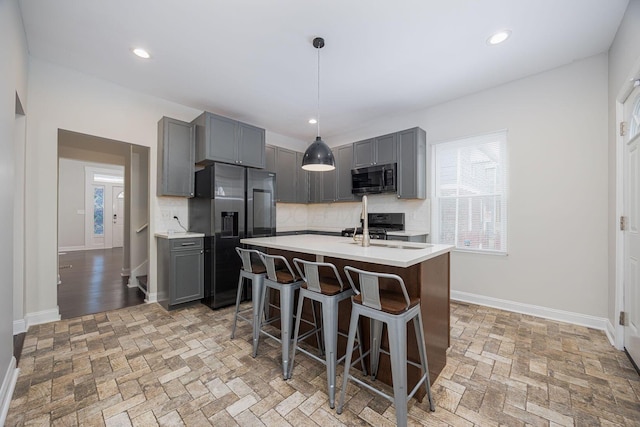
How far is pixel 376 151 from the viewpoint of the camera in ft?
14.2

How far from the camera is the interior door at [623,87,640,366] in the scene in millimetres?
2020

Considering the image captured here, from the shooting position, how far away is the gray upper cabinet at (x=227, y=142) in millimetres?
3576

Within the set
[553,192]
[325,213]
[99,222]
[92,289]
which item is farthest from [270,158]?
[99,222]

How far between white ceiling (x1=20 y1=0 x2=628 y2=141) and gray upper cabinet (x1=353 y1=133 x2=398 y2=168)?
0.69 metres

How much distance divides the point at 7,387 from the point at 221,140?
9.87ft

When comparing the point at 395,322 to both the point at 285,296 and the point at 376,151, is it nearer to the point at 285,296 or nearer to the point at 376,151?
the point at 285,296

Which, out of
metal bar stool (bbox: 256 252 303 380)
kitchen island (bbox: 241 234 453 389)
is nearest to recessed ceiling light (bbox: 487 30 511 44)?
kitchen island (bbox: 241 234 453 389)

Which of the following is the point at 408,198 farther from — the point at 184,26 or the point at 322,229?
the point at 184,26

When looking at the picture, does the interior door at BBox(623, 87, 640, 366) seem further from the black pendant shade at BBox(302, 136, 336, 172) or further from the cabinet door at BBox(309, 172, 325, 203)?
the cabinet door at BBox(309, 172, 325, 203)

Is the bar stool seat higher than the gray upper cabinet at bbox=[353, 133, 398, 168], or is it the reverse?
the gray upper cabinet at bbox=[353, 133, 398, 168]

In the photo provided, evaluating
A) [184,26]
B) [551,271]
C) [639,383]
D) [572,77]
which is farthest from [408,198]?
[184,26]

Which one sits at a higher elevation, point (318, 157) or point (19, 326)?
point (318, 157)

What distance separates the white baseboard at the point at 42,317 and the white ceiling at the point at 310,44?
277 centimetres

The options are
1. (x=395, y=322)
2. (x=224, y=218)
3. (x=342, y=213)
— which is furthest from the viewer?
(x=342, y=213)
